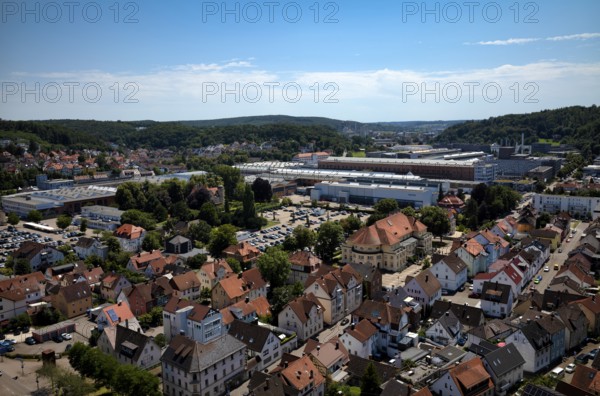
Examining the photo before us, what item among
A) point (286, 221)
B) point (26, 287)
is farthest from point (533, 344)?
point (286, 221)

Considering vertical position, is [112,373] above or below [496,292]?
below

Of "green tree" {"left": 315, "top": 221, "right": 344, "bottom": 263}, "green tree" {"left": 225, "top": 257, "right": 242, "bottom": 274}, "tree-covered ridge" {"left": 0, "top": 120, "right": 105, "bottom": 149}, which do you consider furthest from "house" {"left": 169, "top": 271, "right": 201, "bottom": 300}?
"tree-covered ridge" {"left": 0, "top": 120, "right": 105, "bottom": 149}

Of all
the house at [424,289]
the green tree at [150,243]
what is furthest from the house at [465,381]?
the green tree at [150,243]

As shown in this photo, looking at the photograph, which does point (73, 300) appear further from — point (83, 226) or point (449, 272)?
point (449, 272)

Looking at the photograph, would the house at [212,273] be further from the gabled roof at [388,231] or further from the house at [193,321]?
the gabled roof at [388,231]

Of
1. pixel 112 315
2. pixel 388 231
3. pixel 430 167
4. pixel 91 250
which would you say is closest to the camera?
pixel 112 315

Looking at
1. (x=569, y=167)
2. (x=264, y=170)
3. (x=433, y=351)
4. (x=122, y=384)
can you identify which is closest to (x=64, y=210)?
(x=264, y=170)

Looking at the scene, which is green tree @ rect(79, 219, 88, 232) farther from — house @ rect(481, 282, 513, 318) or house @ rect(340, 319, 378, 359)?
house @ rect(481, 282, 513, 318)
